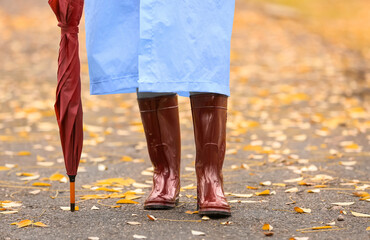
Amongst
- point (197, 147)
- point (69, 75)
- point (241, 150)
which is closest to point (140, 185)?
point (197, 147)

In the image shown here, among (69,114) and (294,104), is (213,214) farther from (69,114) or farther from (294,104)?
(294,104)

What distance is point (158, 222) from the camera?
253 cm

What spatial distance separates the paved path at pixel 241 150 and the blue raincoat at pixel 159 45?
586mm

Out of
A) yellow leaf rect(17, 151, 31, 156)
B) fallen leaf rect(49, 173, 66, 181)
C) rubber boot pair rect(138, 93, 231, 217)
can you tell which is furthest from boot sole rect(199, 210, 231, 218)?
yellow leaf rect(17, 151, 31, 156)

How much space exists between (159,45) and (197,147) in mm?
516

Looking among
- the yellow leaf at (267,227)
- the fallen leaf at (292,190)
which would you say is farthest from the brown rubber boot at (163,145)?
the fallen leaf at (292,190)

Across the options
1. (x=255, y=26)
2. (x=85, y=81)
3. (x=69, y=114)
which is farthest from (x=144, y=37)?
(x=255, y=26)

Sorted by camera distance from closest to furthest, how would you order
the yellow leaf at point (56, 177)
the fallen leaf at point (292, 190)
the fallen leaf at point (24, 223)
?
the fallen leaf at point (24, 223)
the fallen leaf at point (292, 190)
the yellow leaf at point (56, 177)

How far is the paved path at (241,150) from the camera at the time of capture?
251 cm

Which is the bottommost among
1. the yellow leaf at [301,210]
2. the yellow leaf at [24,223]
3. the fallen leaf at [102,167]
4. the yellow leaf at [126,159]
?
the yellow leaf at [24,223]

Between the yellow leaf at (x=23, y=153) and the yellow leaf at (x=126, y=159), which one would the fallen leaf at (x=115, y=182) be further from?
the yellow leaf at (x=23, y=153)

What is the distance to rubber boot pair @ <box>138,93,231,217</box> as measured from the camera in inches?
103

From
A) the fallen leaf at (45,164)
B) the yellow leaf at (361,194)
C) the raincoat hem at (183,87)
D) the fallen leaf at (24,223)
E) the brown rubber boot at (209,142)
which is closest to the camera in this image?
the raincoat hem at (183,87)

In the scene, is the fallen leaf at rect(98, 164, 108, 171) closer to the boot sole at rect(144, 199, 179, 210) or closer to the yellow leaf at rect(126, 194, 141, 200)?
→ the yellow leaf at rect(126, 194, 141, 200)
